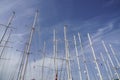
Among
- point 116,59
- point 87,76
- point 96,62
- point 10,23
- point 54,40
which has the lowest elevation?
point 87,76

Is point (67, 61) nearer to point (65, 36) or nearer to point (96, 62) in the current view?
point (96, 62)

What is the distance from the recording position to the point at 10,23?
130 feet

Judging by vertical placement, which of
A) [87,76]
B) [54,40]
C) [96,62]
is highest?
[54,40]

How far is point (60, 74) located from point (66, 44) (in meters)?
8.68

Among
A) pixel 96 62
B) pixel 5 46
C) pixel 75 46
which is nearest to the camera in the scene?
pixel 96 62

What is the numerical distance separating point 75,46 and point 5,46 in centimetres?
2294

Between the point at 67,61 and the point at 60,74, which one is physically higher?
the point at 67,61

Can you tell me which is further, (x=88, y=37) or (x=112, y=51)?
(x=112, y=51)

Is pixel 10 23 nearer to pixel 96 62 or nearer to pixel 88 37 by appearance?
pixel 88 37

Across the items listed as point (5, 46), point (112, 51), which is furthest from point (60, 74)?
point (112, 51)

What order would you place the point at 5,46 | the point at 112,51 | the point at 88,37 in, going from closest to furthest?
the point at 88,37 < the point at 5,46 < the point at 112,51

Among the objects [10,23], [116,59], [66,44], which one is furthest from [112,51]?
[10,23]

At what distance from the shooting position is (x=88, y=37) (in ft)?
123

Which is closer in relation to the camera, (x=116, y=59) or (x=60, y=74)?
(x=60, y=74)
